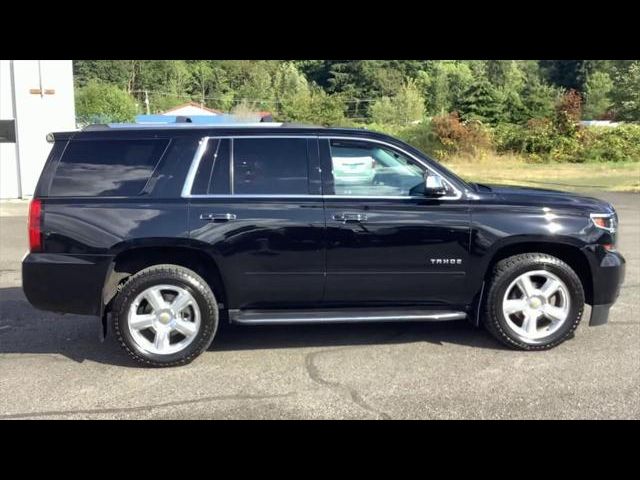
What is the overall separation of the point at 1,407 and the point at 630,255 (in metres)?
8.23

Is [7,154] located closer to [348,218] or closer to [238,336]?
[238,336]

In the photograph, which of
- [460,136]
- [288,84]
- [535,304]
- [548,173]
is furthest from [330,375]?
[288,84]

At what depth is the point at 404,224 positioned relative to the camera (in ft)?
16.4

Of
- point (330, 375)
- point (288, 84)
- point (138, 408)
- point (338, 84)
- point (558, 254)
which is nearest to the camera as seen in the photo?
point (138, 408)

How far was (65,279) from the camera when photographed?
481cm

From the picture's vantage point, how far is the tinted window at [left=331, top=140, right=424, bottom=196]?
5.11 meters

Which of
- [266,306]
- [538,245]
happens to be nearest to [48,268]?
[266,306]

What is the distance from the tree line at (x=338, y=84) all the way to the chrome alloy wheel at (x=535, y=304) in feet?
134

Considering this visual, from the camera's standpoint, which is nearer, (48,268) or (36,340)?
(48,268)

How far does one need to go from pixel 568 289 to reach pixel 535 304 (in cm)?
29

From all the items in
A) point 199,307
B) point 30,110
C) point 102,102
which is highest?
point 102,102

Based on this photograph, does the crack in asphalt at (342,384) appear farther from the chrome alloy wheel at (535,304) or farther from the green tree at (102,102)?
the green tree at (102,102)
